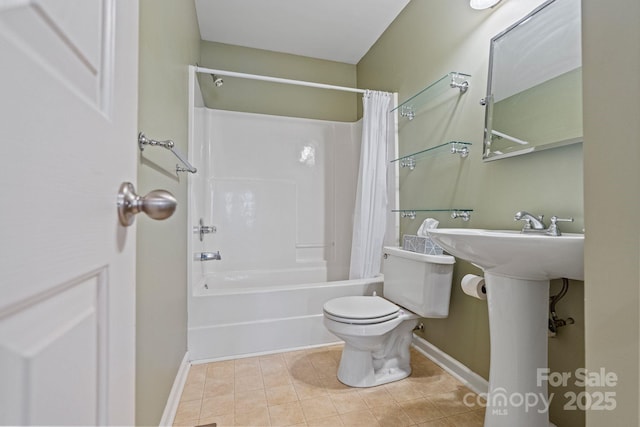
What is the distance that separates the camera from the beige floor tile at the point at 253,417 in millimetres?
1296

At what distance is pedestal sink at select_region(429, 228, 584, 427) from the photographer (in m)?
1.01

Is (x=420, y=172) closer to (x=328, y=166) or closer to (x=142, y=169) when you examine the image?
(x=328, y=166)

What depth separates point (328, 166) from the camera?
2992mm

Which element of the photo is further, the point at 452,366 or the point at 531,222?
the point at 452,366

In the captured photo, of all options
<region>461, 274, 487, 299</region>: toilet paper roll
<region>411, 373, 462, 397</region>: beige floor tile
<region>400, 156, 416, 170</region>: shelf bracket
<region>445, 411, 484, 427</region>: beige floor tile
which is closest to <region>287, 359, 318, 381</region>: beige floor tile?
<region>411, 373, 462, 397</region>: beige floor tile

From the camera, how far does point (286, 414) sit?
1.35m

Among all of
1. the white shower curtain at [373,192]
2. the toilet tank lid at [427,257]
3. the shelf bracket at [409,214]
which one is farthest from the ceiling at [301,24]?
the toilet tank lid at [427,257]

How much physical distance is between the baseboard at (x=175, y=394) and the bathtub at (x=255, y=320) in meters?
0.13

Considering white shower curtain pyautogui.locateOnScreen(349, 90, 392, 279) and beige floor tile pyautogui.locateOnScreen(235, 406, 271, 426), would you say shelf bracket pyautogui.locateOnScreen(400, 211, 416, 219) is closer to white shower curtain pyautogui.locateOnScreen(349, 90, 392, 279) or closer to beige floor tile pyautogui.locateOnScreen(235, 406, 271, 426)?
white shower curtain pyautogui.locateOnScreen(349, 90, 392, 279)

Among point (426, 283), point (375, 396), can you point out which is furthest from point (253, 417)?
point (426, 283)

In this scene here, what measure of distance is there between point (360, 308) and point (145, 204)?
139 centimetres

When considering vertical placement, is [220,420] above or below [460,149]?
below

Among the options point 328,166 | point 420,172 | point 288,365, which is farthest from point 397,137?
point 288,365

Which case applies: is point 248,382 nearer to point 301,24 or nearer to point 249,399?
point 249,399
